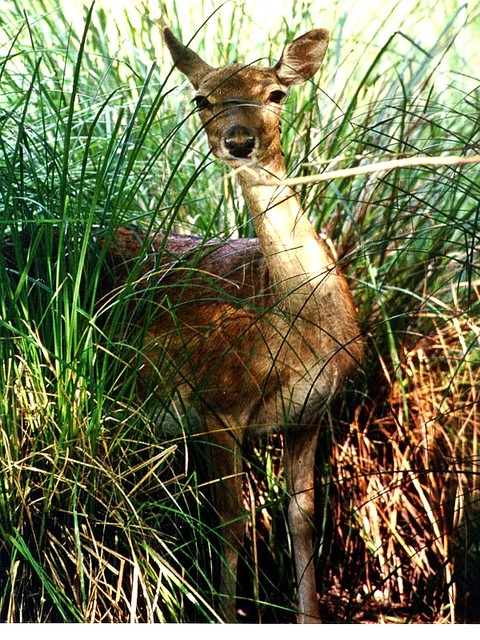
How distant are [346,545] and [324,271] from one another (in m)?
0.75

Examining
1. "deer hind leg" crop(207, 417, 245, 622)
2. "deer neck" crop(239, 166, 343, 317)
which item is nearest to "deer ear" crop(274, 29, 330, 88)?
"deer neck" crop(239, 166, 343, 317)

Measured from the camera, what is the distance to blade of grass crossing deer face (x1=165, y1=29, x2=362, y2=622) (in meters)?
2.36

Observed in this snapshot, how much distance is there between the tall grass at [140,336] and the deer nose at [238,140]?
11 centimetres

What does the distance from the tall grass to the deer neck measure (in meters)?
0.10

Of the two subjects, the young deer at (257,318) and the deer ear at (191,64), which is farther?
the deer ear at (191,64)

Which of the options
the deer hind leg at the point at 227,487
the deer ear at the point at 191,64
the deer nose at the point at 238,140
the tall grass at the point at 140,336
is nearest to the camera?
the tall grass at the point at 140,336

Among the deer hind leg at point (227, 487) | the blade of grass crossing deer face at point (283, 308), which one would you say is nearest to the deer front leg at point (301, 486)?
the blade of grass crossing deer face at point (283, 308)

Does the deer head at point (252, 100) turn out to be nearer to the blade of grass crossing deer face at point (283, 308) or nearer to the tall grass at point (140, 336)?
the blade of grass crossing deer face at point (283, 308)

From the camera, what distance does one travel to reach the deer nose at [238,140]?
2.28 m

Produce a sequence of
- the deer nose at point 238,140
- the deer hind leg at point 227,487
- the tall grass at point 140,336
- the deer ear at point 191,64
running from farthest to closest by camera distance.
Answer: the deer ear at point 191,64
the deer hind leg at point 227,487
the deer nose at point 238,140
the tall grass at point 140,336

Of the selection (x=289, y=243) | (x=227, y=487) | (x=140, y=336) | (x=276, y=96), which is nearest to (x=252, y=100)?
(x=276, y=96)

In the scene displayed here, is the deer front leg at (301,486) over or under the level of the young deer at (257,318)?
under

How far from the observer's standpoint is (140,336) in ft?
7.64
